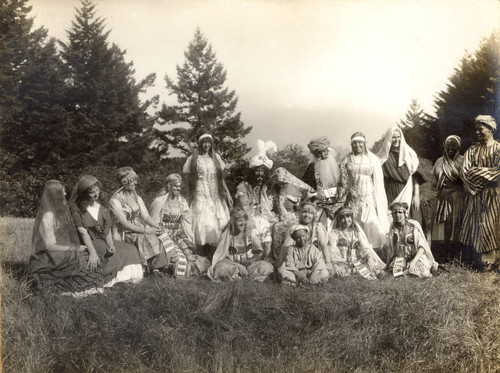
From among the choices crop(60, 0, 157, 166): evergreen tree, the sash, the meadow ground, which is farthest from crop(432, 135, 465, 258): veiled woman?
crop(60, 0, 157, 166): evergreen tree

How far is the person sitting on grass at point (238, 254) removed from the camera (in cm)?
639

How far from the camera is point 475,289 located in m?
5.88

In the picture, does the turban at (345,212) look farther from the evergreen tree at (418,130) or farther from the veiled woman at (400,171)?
the evergreen tree at (418,130)

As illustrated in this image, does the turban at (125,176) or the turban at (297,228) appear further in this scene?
the turban at (125,176)

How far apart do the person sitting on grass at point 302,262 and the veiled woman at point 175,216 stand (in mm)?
1249

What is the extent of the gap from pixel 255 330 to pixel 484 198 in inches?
133

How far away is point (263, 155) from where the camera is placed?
24.2 feet

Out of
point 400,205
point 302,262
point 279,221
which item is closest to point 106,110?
point 279,221

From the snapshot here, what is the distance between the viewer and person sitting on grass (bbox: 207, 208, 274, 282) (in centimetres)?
639

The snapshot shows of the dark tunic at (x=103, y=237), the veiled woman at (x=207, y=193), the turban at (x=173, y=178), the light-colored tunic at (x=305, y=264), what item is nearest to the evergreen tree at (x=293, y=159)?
the veiled woman at (x=207, y=193)

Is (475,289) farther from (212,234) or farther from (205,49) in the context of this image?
(205,49)

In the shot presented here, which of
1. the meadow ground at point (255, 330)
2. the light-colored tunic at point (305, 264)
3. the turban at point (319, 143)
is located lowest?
the meadow ground at point (255, 330)

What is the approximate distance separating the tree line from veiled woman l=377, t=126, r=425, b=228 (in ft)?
1.51

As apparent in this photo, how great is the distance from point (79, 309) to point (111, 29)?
10.9 feet
